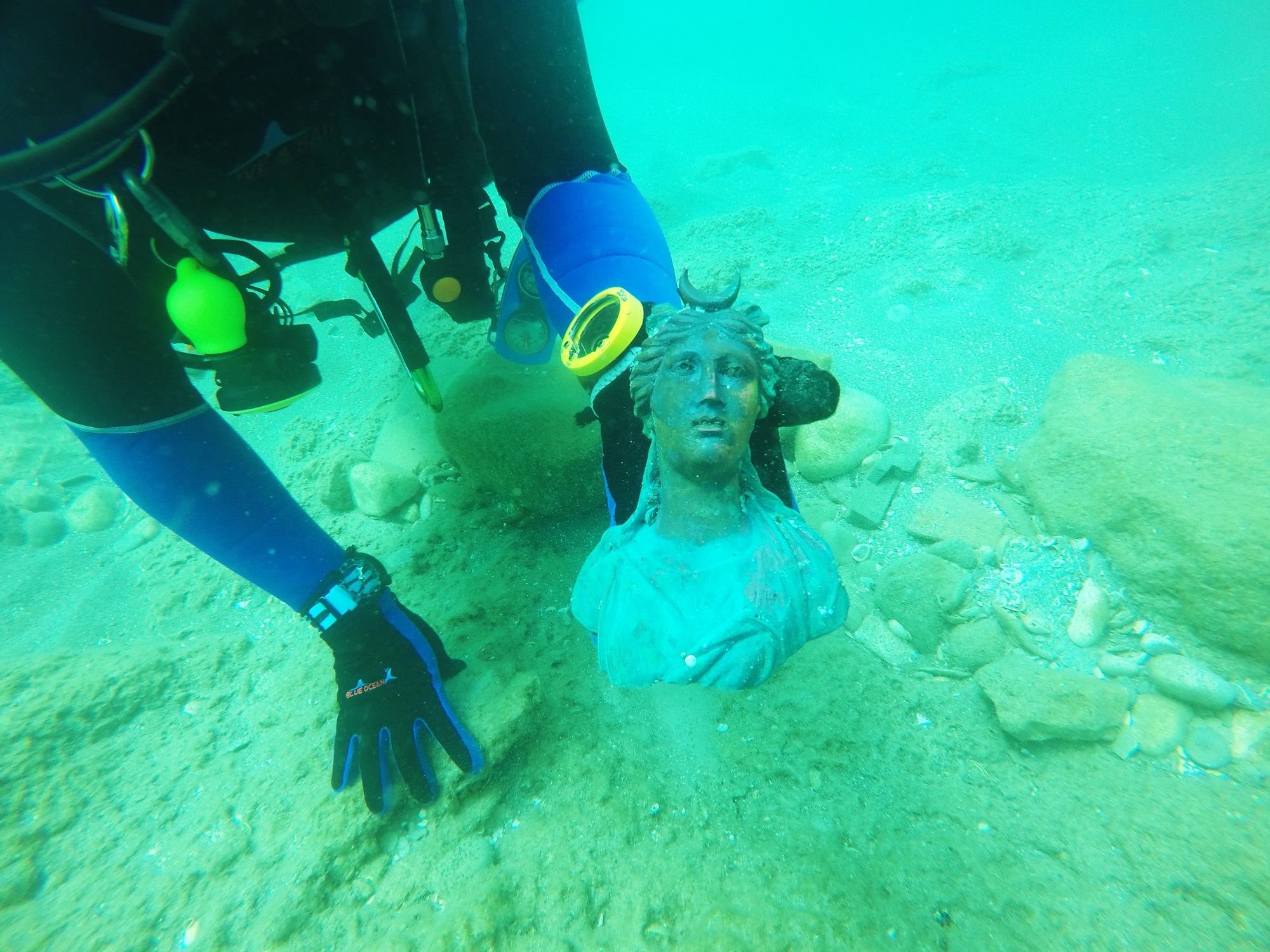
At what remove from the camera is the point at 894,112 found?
1452 centimetres

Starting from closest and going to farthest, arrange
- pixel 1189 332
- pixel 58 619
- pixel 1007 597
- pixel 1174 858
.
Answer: pixel 1174 858
pixel 1007 597
pixel 58 619
pixel 1189 332

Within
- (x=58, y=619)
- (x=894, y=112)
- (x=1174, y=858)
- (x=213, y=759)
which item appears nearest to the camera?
(x=1174, y=858)

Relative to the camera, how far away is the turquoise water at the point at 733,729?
1802 mm

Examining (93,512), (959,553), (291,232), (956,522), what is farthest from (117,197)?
(93,512)

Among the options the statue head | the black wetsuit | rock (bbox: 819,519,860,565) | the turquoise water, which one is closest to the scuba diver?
the black wetsuit

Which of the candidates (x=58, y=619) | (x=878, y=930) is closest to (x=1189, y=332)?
(x=878, y=930)

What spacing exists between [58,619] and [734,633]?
5.33 m

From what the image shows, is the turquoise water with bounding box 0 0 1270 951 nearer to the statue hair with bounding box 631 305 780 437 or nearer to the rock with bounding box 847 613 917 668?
the rock with bounding box 847 613 917 668

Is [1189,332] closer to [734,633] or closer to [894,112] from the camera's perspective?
[734,633]

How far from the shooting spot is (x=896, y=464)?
3.43 m

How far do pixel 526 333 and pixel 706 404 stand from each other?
4.08ft

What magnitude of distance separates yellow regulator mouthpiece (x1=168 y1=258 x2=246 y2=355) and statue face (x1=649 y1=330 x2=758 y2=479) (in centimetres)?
130

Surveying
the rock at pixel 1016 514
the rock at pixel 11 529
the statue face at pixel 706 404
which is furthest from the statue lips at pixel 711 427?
the rock at pixel 11 529

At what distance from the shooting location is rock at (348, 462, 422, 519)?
3.47 m
